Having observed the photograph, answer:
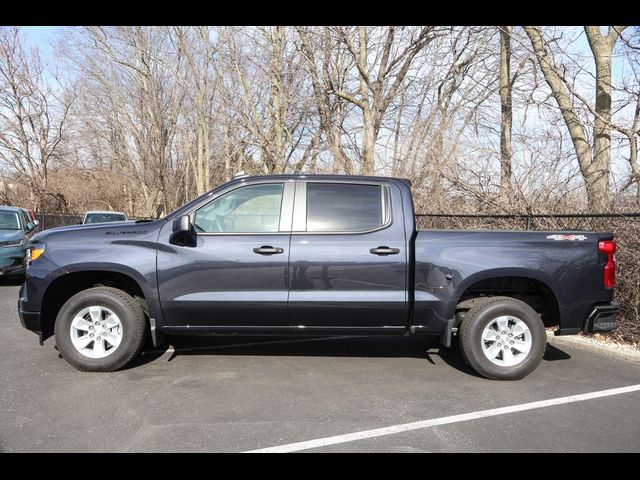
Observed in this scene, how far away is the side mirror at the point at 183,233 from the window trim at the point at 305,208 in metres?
0.99

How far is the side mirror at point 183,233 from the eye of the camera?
4.18 metres

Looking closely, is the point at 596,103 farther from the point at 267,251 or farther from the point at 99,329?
the point at 99,329

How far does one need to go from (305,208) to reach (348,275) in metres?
0.81

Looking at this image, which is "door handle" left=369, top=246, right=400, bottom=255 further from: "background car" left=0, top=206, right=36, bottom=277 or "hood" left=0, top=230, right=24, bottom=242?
"hood" left=0, top=230, right=24, bottom=242

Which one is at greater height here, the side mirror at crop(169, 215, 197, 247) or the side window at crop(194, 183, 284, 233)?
the side window at crop(194, 183, 284, 233)

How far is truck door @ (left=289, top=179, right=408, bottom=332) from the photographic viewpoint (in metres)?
4.33

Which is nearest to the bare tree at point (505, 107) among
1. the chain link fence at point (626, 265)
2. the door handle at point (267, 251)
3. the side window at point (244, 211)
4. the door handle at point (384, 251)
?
the chain link fence at point (626, 265)

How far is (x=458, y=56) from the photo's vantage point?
44.9ft

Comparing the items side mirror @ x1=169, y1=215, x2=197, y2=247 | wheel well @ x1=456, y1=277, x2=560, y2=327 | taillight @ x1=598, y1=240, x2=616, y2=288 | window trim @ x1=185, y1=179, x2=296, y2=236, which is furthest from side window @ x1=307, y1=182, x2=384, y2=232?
taillight @ x1=598, y1=240, x2=616, y2=288

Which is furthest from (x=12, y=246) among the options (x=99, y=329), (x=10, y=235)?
(x=99, y=329)

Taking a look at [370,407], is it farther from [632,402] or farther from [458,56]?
[458,56]

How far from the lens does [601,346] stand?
5578 mm

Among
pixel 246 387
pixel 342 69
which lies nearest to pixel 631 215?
pixel 246 387

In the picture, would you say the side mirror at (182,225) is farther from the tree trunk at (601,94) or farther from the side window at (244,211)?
the tree trunk at (601,94)
